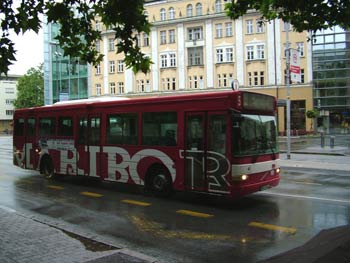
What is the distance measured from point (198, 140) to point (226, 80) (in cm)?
4878

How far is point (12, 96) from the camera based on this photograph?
120 m

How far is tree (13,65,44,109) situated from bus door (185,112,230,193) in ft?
304

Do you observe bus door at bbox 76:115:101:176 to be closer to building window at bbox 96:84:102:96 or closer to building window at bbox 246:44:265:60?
building window at bbox 246:44:265:60

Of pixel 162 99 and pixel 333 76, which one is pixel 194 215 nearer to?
pixel 162 99

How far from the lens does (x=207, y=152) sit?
1001cm

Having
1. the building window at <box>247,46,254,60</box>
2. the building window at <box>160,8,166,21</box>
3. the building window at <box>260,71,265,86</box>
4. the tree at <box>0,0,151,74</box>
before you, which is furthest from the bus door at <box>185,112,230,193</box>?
the building window at <box>160,8,166,21</box>

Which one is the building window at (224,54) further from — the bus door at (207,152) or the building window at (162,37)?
the bus door at (207,152)

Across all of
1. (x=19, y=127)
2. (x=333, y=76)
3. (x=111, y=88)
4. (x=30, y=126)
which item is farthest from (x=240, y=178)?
(x=111, y=88)

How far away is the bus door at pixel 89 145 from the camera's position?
514 inches

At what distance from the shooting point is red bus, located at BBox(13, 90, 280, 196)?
9688mm

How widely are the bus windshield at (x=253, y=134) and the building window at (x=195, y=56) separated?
50.3m

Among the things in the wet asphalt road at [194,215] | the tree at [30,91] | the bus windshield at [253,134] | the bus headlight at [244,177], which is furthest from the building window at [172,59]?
the bus headlight at [244,177]

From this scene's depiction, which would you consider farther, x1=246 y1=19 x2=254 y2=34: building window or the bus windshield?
x1=246 y1=19 x2=254 y2=34: building window

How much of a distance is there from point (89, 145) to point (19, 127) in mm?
4732
